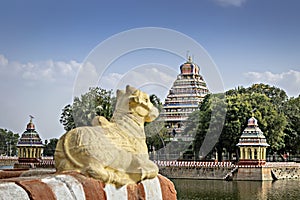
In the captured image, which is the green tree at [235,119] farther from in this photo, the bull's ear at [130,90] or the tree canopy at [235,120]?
the bull's ear at [130,90]

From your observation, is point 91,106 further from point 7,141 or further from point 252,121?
point 7,141

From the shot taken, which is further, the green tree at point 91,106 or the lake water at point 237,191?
the lake water at point 237,191

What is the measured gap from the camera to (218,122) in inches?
1141

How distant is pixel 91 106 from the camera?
11227 millimetres

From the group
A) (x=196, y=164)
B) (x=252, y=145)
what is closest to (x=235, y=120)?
(x=252, y=145)

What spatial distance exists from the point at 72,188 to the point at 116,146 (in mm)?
1162

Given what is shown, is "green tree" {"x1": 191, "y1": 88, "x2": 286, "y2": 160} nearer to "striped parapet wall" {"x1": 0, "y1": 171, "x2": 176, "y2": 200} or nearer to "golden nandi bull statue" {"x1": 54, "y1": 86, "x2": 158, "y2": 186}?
"golden nandi bull statue" {"x1": 54, "y1": 86, "x2": 158, "y2": 186}

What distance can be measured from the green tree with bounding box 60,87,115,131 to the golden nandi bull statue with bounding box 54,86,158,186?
74 centimetres

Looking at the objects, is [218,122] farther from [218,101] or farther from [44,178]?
[44,178]

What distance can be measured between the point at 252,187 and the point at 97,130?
20.4 meters

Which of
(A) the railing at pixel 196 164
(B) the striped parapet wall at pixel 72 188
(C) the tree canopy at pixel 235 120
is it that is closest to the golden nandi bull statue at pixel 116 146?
(B) the striped parapet wall at pixel 72 188

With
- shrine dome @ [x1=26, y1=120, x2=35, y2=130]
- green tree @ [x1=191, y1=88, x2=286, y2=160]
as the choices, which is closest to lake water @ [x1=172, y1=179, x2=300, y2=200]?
green tree @ [x1=191, y1=88, x2=286, y2=160]

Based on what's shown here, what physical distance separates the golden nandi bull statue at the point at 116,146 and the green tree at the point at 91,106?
0.74 metres

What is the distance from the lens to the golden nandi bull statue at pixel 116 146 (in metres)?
5.59
